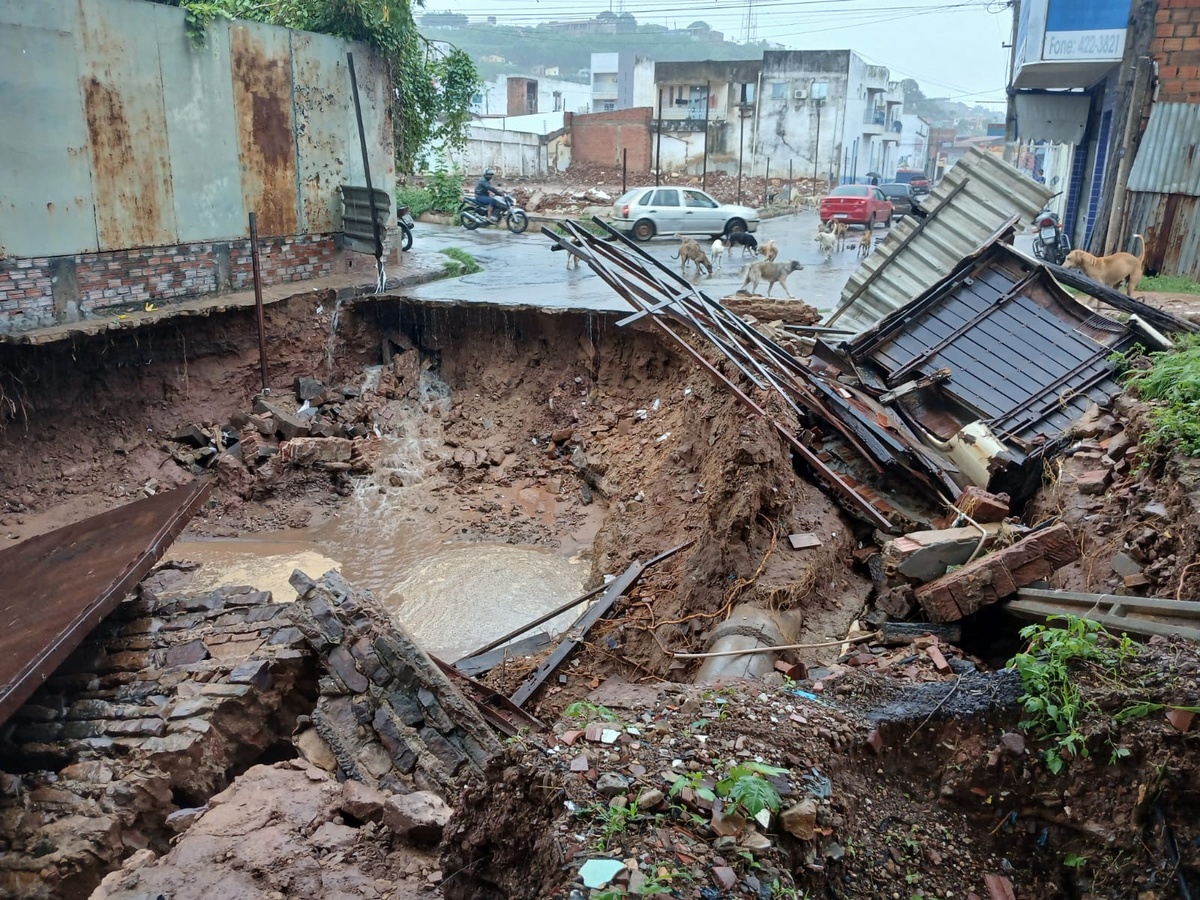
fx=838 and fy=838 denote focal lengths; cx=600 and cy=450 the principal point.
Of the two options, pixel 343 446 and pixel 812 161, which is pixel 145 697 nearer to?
pixel 343 446

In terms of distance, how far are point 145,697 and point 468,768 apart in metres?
2.41

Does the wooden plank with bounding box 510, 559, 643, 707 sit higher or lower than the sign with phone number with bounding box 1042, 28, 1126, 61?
lower

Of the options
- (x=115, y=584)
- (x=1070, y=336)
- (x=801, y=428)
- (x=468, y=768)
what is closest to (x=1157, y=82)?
(x=1070, y=336)

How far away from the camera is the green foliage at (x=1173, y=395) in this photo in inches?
225

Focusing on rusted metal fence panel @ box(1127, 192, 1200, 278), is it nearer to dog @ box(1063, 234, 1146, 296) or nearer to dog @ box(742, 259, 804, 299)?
dog @ box(1063, 234, 1146, 296)

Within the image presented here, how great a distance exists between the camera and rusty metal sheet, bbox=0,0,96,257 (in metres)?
8.75

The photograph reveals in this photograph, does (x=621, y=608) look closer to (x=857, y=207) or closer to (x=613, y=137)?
(x=857, y=207)

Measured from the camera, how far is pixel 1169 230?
13453 millimetres

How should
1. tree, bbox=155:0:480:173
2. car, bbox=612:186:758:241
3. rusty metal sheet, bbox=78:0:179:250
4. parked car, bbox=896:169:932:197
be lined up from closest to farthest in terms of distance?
1. rusty metal sheet, bbox=78:0:179:250
2. tree, bbox=155:0:480:173
3. car, bbox=612:186:758:241
4. parked car, bbox=896:169:932:197

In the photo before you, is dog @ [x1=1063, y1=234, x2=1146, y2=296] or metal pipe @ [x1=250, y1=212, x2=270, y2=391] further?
dog @ [x1=1063, y1=234, x2=1146, y2=296]

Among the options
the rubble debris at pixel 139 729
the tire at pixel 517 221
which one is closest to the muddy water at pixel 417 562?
the rubble debris at pixel 139 729

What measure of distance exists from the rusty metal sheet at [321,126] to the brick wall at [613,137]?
25532 mm

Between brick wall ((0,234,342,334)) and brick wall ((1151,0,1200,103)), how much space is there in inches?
537

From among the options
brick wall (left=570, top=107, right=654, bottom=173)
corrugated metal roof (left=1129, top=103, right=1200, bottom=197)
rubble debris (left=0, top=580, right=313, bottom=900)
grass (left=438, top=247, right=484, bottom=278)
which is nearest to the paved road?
grass (left=438, top=247, right=484, bottom=278)
